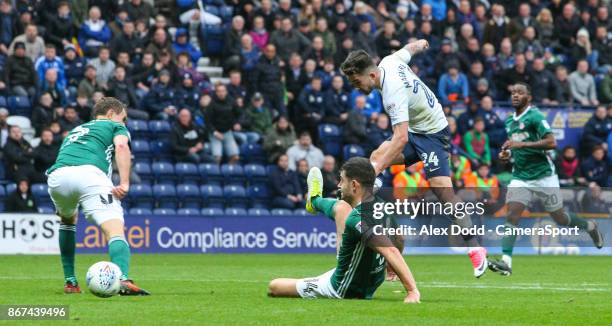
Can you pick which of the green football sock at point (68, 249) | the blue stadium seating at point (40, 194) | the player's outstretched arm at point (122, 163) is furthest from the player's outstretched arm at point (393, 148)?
the blue stadium seating at point (40, 194)

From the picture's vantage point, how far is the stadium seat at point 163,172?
25.2m

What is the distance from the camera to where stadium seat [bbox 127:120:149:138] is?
82.9ft

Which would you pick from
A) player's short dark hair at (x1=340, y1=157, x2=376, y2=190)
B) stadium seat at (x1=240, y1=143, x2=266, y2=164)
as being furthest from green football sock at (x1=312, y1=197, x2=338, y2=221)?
stadium seat at (x1=240, y1=143, x2=266, y2=164)

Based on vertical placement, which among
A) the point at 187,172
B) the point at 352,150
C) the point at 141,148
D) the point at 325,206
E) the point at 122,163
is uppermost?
the point at 122,163

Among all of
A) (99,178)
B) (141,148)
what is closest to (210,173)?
(141,148)

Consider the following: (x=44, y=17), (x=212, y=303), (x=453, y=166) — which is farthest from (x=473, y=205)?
(x=212, y=303)

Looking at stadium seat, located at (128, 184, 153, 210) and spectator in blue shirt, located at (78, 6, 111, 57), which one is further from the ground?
spectator in blue shirt, located at (78, 6, 111, 57)

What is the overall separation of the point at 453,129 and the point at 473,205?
4208 mm

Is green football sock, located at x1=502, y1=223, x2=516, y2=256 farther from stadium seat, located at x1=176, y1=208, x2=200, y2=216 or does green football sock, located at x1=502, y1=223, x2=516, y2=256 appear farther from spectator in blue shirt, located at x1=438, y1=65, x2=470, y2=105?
spectator in blue shirt, located at x1=438, y1=65, x2=470, y2=105

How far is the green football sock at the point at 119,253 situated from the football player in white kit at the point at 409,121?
113 inches

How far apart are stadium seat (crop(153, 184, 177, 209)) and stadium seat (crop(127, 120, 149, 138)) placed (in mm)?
1214

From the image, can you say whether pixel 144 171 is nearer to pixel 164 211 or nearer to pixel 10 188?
pixel 164 211

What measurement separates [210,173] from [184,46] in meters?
3.51

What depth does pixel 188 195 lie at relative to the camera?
25.3 metres
